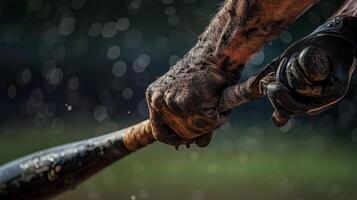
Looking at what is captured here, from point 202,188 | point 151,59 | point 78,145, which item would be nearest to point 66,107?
point 151,59

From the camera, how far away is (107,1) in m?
2.55

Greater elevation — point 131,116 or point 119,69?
point 119,69

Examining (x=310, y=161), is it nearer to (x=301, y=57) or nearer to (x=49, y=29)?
(x=49, y=29)

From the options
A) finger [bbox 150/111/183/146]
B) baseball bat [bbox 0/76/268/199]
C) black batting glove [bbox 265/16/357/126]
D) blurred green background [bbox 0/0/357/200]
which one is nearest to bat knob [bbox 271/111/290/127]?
black batting glove [bbox 265/16/357/126]

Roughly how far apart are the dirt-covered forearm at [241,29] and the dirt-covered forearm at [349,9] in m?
0.11

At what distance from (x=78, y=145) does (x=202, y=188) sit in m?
1.60

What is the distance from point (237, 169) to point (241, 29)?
209 centimetres

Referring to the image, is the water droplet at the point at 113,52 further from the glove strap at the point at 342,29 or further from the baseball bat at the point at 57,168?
the glove strap at the point at 342,29

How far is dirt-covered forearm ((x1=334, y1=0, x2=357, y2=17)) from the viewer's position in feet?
2.41

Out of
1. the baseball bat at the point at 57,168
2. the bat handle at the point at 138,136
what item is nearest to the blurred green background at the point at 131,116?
the baseball bat at the point at 57,168

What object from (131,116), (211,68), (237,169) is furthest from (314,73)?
(237,169)

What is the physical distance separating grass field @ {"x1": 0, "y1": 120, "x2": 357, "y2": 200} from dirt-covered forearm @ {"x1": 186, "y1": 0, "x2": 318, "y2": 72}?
1.86 metres

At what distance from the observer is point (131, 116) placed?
2520mm

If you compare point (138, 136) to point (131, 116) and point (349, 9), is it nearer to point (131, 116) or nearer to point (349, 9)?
point (349, 9)
